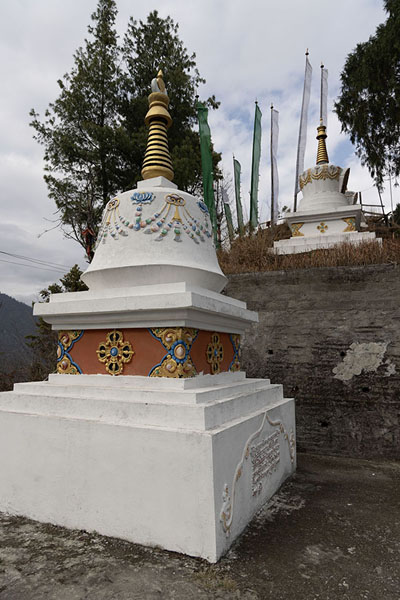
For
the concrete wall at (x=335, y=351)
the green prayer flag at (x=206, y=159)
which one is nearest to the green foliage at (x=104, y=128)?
the green prayer flag at (x=206, y=159)

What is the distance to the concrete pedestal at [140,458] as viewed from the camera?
270 centimetres

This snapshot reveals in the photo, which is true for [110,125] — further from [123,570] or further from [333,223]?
[123,570]

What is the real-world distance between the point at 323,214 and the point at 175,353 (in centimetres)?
835

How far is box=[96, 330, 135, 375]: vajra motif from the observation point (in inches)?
139

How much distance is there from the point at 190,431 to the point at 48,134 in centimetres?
1261

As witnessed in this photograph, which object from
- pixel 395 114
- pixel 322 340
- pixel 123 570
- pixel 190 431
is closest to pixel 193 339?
pixel 190 431

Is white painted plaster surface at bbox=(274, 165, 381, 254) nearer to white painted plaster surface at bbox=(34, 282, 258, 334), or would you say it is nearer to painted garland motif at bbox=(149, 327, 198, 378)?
white painted plaster surface at bbox=(34, 282, 258, 334)

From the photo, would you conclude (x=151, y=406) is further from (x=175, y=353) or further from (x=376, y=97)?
(x=376, y=97)

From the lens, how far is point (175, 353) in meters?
3.34

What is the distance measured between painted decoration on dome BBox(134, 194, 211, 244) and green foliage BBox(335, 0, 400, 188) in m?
10.3

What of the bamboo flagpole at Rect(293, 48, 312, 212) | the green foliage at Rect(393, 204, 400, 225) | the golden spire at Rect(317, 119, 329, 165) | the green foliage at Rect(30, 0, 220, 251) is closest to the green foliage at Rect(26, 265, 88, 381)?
the green foliage at Rect(30, 0, 220, 251)

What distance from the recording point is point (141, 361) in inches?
137

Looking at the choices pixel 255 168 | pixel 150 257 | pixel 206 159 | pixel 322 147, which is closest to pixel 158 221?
pixel 150 257

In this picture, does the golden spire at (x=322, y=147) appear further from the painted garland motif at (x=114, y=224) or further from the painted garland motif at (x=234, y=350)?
the painted garland motif at (x=114, y=224)
